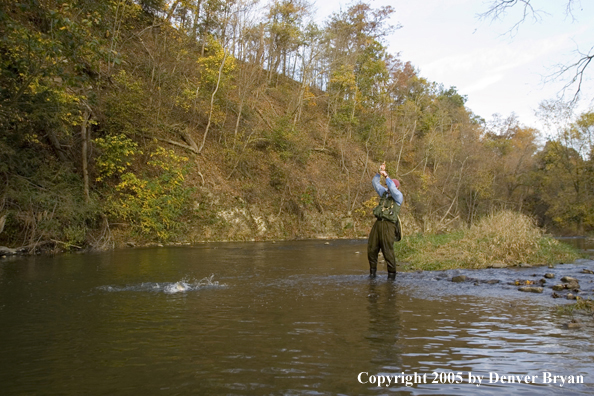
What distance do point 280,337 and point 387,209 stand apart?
18.7 feet

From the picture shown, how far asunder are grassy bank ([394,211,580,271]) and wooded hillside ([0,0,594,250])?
8.21 m

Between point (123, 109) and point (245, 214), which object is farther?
point (245, 214)

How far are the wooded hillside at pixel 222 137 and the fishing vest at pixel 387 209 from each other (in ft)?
23.5

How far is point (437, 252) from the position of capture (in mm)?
14258

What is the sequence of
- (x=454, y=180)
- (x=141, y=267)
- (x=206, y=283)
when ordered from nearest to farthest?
1. (x=206, y=283)
2. (x=141, y=267)
3. (x=454, y=180)

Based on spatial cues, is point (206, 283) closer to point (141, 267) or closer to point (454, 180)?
point (141, 267)

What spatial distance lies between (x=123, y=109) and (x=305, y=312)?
1949 centimetres

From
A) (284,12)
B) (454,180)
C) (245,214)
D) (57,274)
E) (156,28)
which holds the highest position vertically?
(284,12)

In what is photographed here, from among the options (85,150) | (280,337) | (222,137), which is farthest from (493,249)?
(222,137)

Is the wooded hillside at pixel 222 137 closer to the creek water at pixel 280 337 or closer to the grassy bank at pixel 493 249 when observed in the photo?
the creek water at pixel 280 337

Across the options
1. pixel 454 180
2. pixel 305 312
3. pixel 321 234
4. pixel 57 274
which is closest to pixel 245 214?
pixel 321 234
